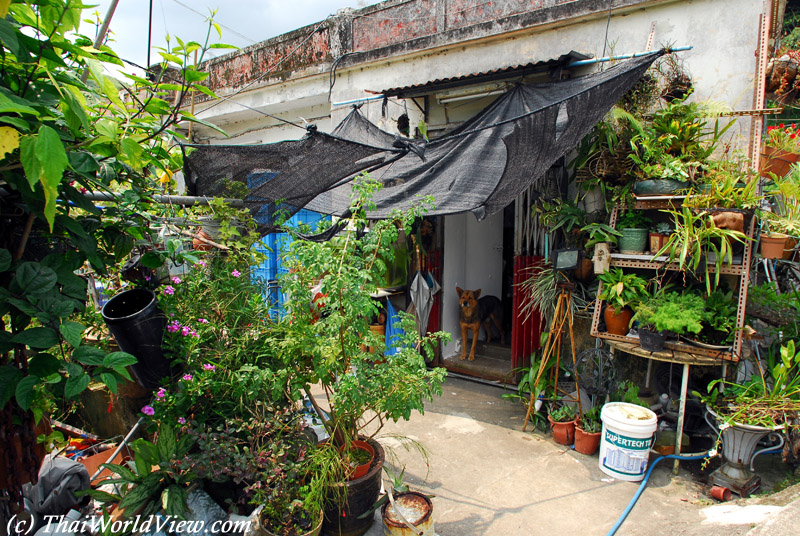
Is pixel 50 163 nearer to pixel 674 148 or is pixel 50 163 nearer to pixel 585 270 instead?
pixel 585 270

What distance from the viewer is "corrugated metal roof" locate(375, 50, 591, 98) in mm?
3866

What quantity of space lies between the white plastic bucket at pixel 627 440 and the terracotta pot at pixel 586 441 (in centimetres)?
22

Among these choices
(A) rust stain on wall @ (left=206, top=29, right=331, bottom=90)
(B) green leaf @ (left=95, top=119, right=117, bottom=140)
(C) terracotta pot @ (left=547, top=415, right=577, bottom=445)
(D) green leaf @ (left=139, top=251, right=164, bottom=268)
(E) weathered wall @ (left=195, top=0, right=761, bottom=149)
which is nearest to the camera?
(B) green leaf @ (left=95, top=119, right=117, bottom=140)

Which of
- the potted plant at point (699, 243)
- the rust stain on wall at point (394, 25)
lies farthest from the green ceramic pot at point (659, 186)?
the rust stain on wall at point (394, 25)

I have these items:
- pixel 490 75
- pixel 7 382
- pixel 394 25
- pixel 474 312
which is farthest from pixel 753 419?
pixel 394 25

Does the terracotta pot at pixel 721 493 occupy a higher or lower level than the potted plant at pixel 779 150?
lower

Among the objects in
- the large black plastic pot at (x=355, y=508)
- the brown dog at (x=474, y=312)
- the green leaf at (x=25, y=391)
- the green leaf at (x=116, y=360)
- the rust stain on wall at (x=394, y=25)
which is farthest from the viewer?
the brown dog at (x=474, y=312)

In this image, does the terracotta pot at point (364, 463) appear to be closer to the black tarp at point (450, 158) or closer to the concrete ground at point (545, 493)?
the concrete ground at point (545, 493)

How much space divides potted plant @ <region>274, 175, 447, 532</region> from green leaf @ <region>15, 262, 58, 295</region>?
1105 mm

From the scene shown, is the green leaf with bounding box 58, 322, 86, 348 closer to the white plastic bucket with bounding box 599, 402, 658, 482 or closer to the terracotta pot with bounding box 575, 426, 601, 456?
the white plastic bucket with bounding box 599, 402, 658, 482

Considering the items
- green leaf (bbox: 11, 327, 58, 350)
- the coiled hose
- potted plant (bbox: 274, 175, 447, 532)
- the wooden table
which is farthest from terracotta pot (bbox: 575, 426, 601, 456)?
green leaf (bbox: 11, 327, 58, 350)

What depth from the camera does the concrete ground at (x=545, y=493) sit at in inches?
106

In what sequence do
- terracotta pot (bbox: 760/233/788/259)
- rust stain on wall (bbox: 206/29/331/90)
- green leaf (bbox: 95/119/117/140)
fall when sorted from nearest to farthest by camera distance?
green leaf (bbox: 95/119/117/140)
terracotta pot (bbox: 760/233/788/259)
rust stain on wall (bbox: 206/29/331/90)

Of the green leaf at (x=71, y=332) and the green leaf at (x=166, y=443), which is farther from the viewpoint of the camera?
the green leaf at (x=166, y=443)
